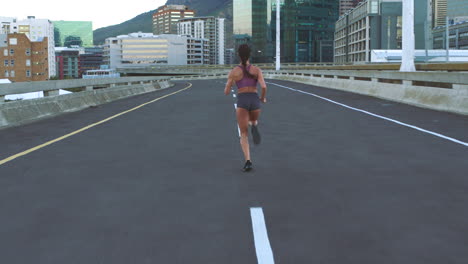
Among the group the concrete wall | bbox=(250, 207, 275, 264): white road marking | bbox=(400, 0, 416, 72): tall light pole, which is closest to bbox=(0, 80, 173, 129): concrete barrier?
bbox=(250, 207, 275, 264): white road marking

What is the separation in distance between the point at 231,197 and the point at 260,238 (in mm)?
1606

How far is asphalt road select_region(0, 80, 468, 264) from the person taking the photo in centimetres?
480

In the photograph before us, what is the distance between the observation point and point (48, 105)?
57.9ft

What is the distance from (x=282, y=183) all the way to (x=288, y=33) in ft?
639

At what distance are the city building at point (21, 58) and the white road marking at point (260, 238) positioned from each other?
621 ft

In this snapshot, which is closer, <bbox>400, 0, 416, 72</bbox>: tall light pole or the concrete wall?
the concrete wall

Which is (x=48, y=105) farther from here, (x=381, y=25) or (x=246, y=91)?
(x=381, y=25)

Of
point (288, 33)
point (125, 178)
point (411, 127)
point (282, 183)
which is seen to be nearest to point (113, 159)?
point (125, 178)

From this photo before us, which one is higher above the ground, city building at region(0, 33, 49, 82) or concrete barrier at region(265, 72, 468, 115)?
city building at region(0, 33, 49, 82)

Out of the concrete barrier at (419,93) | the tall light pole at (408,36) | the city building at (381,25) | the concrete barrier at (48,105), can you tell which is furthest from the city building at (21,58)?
the tall light pole at (408,36)

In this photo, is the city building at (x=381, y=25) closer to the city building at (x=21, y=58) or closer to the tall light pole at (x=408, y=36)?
the city building at (x=21, y=58)

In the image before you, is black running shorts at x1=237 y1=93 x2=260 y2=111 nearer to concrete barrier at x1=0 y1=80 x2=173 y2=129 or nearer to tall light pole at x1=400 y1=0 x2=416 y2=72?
concrete barrier at x1=0 y1=80 x2=173 y2=129

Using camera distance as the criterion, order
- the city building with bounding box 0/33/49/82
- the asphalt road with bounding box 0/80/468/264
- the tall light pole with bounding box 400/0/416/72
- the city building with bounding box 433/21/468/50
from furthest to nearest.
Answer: the city building with bounding box 0/33/49/82 < the city building with bounding box 433/21/468/50 < the tall light pole with bounding box 400/0/416/72 < the asphalt road with bounding box 0/80/468/264

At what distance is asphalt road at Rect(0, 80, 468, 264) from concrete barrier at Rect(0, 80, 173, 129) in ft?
7.78
